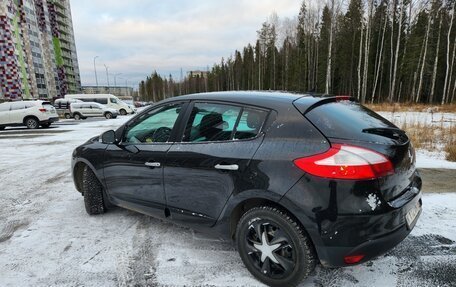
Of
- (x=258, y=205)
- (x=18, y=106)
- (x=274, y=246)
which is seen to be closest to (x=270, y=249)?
(x=274, y=246)

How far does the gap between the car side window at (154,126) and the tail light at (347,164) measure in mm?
1585

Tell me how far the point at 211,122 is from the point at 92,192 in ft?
6.97

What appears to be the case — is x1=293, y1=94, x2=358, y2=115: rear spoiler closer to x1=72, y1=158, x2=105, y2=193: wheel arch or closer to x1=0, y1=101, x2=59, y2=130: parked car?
x1=72, y1=158, x2=105, y2=193: wheel arch

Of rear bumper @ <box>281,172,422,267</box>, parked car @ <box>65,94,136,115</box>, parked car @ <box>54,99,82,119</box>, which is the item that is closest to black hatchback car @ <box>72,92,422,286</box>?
rear bumper @ <box>281,172,422,267</box>

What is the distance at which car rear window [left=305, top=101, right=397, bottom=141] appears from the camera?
2.30 m

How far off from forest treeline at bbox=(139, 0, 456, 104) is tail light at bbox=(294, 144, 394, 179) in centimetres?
2903

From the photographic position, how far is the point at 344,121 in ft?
8.11

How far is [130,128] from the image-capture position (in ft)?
12.0

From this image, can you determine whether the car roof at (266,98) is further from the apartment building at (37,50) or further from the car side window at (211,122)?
the apartment building at (37,50)

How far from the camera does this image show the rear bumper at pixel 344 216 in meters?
2.09

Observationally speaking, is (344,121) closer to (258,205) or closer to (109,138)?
(258,205)

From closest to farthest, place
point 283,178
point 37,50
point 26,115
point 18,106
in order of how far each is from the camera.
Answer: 1. point 283,178
2. point 26,115
3. point 18,106
4. point 37,50

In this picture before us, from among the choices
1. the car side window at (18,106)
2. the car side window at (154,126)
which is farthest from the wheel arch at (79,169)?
the car side window at (18,106)

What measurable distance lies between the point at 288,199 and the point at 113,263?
72.6 inches
